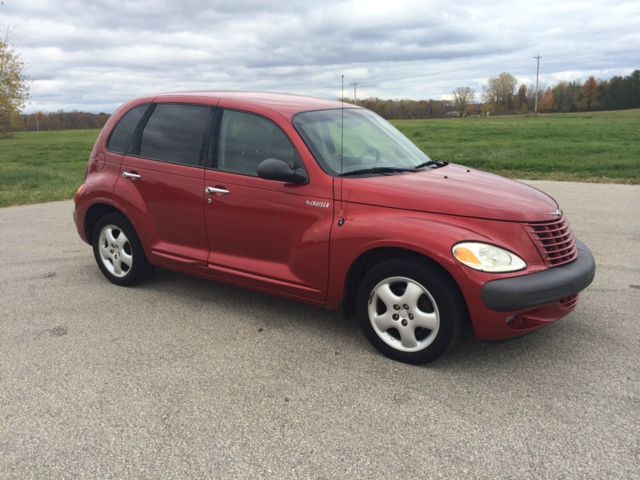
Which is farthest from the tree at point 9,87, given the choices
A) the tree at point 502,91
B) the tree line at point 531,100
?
the tree at point 502,91

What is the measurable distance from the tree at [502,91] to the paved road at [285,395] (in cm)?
10173

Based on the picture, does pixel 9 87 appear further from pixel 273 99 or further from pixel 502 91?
pixel 502 91

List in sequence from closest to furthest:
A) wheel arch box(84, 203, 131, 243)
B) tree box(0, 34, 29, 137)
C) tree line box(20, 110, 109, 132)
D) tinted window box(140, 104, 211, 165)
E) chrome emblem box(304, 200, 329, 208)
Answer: chrome emblem box(304, 200, 329, 208), tinted window box(140, 104, 211, 165), wheel arch box(84, 203, 131, 243), tree box(0, 34, 29, 137), tree line box(20, 110, 109, 132)

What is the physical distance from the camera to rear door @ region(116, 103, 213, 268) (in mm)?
4719

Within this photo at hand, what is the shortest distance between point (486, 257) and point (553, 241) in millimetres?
569

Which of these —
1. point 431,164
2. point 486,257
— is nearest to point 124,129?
point 431,164

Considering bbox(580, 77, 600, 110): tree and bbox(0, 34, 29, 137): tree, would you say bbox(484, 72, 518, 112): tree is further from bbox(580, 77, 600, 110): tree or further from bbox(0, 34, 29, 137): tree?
bbox(0, 34, 29, 137): tree

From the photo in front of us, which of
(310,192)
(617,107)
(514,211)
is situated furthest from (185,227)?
(617,107)

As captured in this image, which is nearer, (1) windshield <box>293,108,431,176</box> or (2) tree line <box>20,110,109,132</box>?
(1) windshield <box>293,108,431,176</box>

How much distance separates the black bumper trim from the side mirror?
149 cm

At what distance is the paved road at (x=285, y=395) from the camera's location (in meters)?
2.78

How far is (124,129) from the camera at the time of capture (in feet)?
17.4

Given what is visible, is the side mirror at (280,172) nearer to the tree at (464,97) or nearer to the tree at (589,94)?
the tree at (464,97)

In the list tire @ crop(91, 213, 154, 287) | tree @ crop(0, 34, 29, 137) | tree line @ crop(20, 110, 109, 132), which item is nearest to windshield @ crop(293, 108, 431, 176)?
tire @ crop(91, 213, 154, 287)
